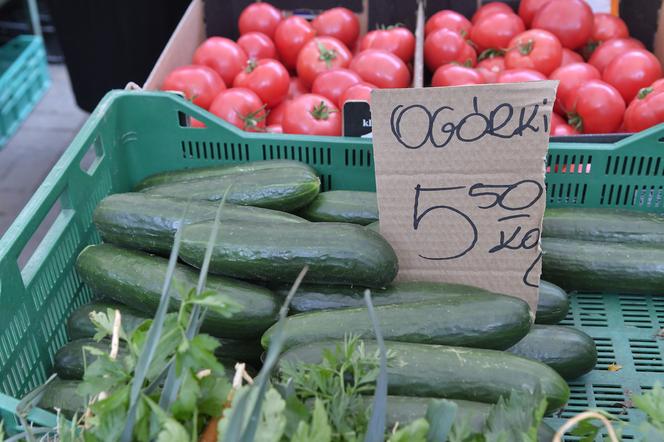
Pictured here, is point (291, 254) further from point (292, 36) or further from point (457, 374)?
point (292, 36)

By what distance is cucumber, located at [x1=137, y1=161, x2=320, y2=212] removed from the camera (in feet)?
4.78

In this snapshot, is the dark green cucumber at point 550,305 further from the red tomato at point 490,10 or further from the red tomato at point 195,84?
the red tomato at point 490,10

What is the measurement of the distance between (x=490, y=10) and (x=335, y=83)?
0.76 m

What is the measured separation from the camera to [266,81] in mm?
2186

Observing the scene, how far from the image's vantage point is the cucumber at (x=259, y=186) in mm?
1458

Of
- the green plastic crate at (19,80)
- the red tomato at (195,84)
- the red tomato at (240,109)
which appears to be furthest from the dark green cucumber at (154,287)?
the green plastic crate at (19,80)

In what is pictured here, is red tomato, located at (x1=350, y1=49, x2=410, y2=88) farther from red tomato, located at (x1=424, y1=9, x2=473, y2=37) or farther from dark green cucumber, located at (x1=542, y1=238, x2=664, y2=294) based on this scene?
dark green cucumber, located at (x1=542, y1=238, x2=664, y2=294)

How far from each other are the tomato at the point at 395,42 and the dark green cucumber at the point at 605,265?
1.13 meters

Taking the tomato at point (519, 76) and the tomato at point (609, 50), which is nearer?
the tomato at point (519, 76)

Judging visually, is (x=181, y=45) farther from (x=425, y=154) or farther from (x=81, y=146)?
(x=425, y=154)

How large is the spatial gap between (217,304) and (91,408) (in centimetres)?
20

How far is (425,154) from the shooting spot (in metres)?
1.30

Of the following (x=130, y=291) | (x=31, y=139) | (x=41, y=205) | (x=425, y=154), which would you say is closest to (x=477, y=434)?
(x=425, y=154)

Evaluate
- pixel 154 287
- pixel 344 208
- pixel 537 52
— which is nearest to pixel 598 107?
pixel 537 52
